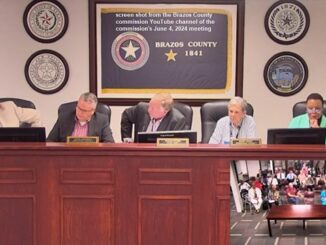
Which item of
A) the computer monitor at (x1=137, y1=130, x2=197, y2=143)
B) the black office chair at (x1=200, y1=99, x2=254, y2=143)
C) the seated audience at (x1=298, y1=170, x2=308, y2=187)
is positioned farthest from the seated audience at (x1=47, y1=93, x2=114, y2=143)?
the seated audience at (x1=298, y1=170, x2=308, y2=187)

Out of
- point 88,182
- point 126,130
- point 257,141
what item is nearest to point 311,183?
point 257,141

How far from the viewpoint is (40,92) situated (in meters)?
4.78

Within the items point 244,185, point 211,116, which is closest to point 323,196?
point 244,185

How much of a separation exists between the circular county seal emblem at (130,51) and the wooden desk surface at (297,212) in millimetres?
3082

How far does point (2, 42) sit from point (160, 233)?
11.5 ft

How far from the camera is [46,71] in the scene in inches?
187

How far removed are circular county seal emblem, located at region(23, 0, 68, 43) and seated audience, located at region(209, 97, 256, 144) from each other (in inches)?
84.0

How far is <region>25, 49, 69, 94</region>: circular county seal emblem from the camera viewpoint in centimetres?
471

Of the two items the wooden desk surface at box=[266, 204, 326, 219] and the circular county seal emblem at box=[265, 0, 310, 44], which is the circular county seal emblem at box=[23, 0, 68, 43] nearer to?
the circular county seal emblem at box=[265, 0, 310, 44]

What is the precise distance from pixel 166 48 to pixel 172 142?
2826 millimetres

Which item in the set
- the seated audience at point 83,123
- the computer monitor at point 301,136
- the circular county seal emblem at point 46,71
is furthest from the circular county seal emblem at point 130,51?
the computer monitor at point 301,136

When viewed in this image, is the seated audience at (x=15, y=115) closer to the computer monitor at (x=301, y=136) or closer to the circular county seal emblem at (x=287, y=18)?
the computer monitor at (x=301, y=136)

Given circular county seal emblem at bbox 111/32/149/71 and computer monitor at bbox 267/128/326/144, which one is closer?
computer monitor at bbox 267/128/326/144

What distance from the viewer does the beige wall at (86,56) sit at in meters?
4.66
